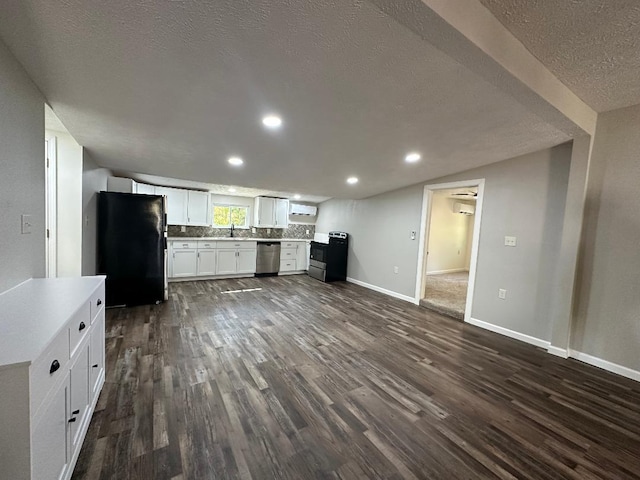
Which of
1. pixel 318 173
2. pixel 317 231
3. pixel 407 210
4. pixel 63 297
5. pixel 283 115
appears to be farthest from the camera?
pixel 317 231

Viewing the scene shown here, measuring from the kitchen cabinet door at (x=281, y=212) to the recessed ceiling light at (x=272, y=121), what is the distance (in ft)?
13.3

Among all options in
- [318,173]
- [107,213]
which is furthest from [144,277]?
[318,173]

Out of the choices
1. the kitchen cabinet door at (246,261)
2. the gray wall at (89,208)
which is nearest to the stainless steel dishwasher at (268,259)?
the kitchen cabinet door at (246,261)

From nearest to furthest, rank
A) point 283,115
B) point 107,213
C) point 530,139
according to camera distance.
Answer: point 283,115 < point 530,139 < point 107,213

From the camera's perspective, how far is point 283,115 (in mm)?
2377

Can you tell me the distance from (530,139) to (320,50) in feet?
8.91

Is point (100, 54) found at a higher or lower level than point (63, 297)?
higher

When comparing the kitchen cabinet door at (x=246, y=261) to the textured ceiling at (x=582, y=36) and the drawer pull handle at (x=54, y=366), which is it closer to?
the drawer pull handle at (x=54, y=366)

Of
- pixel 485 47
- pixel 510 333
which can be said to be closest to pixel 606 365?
pixel 510 333

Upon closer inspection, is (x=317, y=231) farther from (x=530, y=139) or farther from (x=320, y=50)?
(x=320, y=50)

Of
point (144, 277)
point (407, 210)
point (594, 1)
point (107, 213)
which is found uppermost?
point (594, 1)

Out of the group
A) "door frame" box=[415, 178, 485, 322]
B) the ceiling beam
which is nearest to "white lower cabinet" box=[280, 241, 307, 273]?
"door frame" box=[415, 178, 485, 322]

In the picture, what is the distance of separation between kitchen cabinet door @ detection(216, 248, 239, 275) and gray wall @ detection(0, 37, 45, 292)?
380 centimetres

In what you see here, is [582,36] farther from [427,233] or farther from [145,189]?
[145,189]
